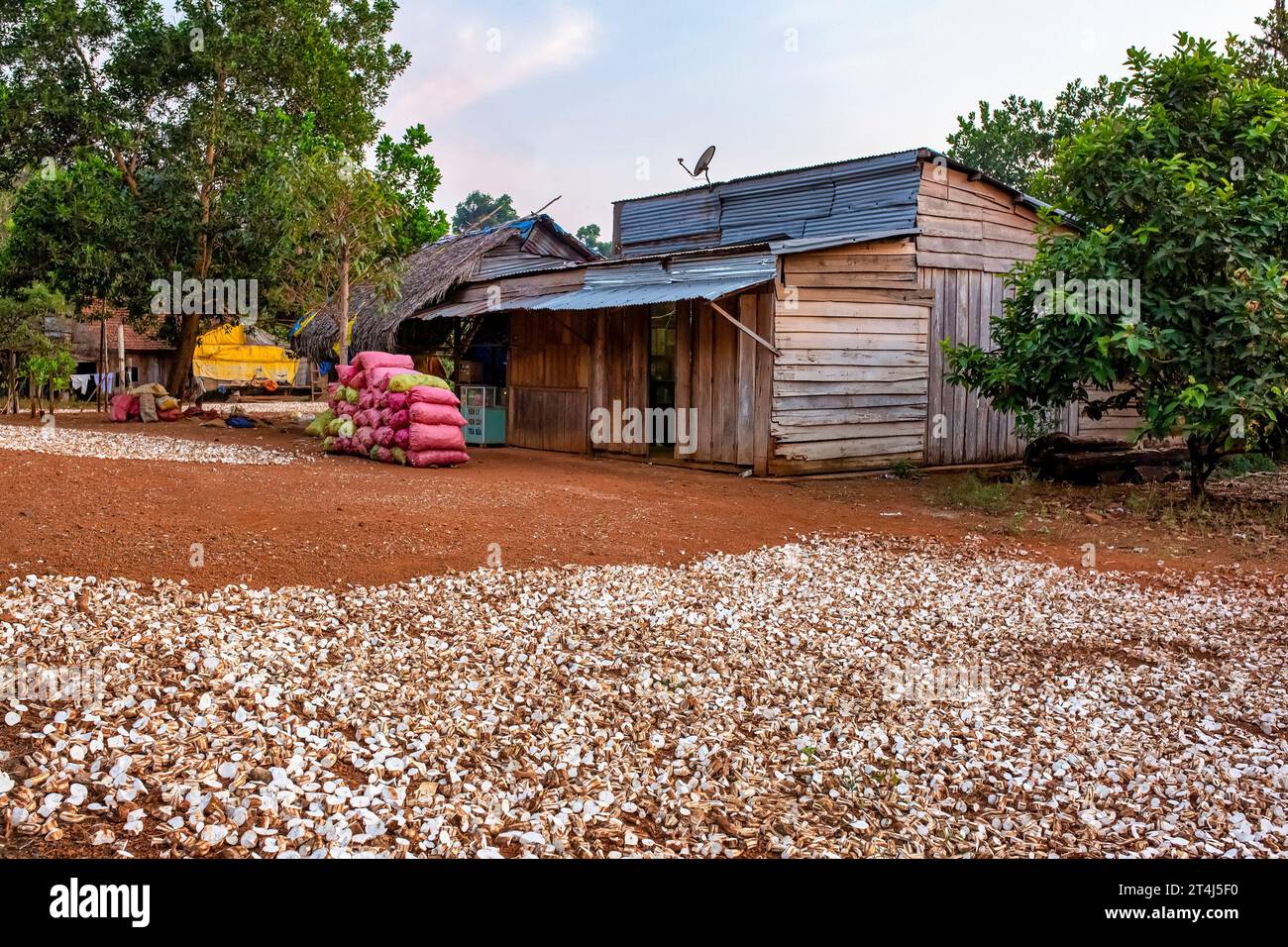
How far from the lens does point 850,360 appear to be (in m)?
12.9

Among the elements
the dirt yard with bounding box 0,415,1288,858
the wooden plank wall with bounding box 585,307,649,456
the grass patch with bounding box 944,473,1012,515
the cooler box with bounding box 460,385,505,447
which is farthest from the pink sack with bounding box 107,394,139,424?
the grass patch with bounding box 944,473,1012,515

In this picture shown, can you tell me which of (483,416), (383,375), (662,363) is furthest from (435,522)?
(483,416)

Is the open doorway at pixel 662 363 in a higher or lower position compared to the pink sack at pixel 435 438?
higher

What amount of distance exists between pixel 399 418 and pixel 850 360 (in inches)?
240

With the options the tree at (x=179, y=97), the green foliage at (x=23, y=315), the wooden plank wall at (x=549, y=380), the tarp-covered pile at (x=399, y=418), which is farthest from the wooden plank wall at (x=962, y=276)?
the green foliage at (x=23, y=315)

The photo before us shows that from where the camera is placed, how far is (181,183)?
1994 cm

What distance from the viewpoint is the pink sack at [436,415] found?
40.6ft

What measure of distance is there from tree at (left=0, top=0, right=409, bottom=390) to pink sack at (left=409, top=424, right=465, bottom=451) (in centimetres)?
1054

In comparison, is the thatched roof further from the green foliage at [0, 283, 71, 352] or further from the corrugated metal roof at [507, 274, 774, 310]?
the green foliage at [0, 283, 71, 352]

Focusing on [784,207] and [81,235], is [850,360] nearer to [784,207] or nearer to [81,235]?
[784,207]

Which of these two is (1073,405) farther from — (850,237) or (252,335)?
(252,335)

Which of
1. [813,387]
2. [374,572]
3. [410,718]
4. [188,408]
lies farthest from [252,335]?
[410,718]

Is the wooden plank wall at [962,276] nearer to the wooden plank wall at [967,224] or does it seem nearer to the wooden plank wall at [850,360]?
the wooden plank wall at [967,224]

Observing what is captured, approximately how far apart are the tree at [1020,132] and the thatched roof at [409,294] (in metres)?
22.7
